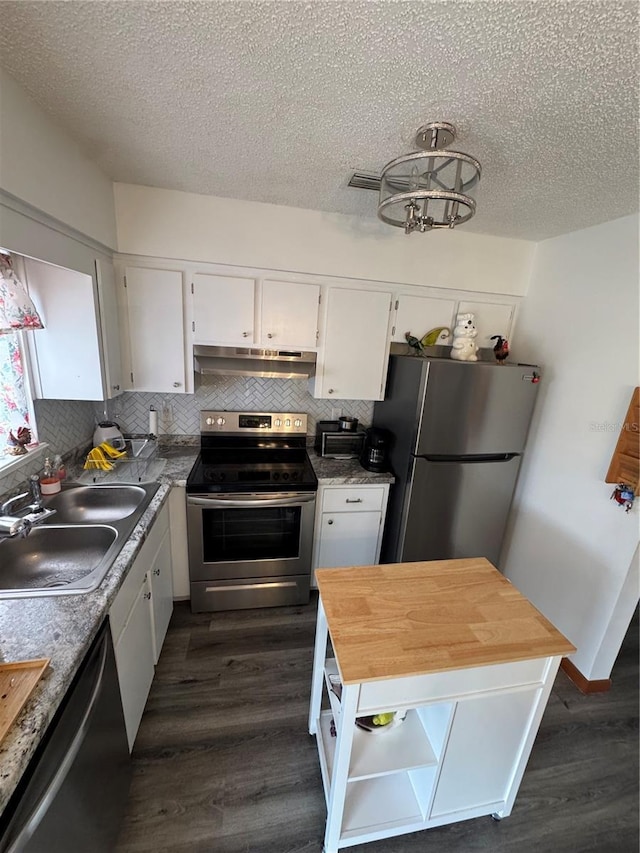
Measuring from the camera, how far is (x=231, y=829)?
1.23 m

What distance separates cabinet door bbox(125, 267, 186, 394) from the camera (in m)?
1.96

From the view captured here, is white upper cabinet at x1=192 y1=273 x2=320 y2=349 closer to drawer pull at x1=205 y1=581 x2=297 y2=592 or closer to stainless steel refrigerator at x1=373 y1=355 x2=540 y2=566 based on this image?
stainless steel refrigerator at x1=373 y1=355 x2=540 y2=566

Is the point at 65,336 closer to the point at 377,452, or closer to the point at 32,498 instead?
the point at 32,498

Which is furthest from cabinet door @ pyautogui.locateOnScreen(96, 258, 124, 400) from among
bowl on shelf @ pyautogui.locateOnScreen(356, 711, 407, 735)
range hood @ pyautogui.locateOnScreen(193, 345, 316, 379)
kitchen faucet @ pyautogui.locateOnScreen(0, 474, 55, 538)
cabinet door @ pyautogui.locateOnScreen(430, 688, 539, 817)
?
cabinet door @ pyautogui.locateOnScreen(430, 688, 539, 817)

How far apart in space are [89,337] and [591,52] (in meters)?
2.10

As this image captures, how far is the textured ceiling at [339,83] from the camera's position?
0.80m

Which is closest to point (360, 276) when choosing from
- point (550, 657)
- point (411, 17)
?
point (411, 17)

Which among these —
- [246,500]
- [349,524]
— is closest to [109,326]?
[246,500]

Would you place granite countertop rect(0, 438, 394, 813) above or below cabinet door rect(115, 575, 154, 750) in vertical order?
above

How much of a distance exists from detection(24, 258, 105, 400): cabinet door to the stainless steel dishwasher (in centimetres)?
122

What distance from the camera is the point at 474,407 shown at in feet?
6.50

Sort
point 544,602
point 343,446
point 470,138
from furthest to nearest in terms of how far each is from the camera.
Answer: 1. point 343,446
2. point 544,602
3. point 470,138

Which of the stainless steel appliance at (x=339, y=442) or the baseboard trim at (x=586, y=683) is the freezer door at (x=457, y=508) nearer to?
the stainless steel appliance at (x=339, y=442)

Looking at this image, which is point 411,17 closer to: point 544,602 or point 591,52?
point 591,52
